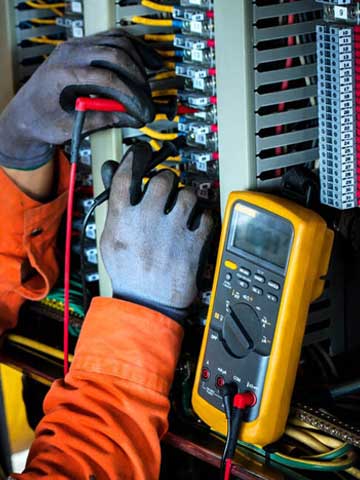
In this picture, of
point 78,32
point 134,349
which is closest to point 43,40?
point 78,32

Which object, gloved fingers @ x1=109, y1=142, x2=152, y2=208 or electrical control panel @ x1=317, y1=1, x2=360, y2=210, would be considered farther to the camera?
gloved fingers @ x1=109, y1=142, x2=152, y2=208

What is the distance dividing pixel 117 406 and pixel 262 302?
0.27 meters

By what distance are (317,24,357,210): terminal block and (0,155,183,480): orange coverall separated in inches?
12.0

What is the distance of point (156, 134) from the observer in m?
1.58

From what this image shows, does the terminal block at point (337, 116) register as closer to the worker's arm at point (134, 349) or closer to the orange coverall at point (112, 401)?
the worker's arm at point (134, 349)

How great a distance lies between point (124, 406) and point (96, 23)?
60 centimetres

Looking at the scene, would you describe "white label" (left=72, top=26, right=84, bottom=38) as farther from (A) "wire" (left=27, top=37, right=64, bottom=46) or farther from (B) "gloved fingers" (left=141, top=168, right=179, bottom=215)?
(B) "gloved fingers" (left=141, top=168, right=179, bottom=215)

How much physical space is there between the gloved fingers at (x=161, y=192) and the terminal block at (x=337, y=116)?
216 mm

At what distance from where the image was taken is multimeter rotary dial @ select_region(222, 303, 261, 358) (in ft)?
4.27

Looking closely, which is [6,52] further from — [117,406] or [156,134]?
[117,406]

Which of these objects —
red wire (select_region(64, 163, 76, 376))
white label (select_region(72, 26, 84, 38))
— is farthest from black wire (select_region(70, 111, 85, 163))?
white label (select_region(72, 26, 84, 38))

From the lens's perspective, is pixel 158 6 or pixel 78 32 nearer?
pixel 158 6

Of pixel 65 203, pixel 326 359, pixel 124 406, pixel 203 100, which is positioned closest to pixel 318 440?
pixel 326 359

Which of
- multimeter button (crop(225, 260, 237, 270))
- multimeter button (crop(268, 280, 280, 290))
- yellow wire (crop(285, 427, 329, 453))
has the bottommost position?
yellow wire (crop(285, 427, 329, 453))
